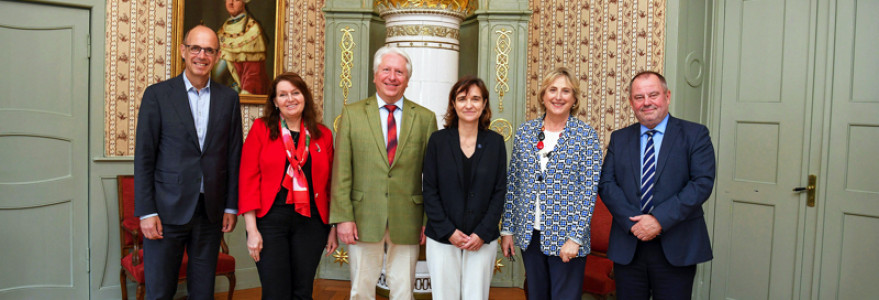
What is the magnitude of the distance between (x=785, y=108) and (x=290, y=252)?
2818 millimetres

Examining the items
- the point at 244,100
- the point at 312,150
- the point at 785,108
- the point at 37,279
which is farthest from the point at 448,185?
the point at 37,279

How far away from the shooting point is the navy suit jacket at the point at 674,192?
8.46 feet

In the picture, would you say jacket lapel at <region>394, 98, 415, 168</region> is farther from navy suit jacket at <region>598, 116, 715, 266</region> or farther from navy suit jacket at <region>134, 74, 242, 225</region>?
navy suit jacket at <region>598, 116, 715, 266</region>

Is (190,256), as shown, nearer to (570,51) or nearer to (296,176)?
(296,176)

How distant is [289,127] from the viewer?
9.27ft

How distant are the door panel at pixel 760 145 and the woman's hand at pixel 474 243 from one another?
199cm

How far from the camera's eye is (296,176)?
2748 millimetres

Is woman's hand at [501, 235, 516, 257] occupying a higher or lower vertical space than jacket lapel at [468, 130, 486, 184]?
lower

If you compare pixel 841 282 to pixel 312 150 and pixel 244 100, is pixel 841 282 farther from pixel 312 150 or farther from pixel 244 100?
pixel 244 100

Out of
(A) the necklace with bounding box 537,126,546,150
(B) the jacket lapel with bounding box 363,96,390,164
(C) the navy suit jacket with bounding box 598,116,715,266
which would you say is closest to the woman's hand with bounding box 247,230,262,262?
(B) the jacket lapel with bounding box 363,96,390,164

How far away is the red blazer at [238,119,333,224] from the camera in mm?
2729

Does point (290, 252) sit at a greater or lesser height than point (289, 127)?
lesser

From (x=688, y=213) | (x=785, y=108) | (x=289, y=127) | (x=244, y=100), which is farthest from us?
(x=244, y=100)

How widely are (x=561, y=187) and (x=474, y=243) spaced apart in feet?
1.41
